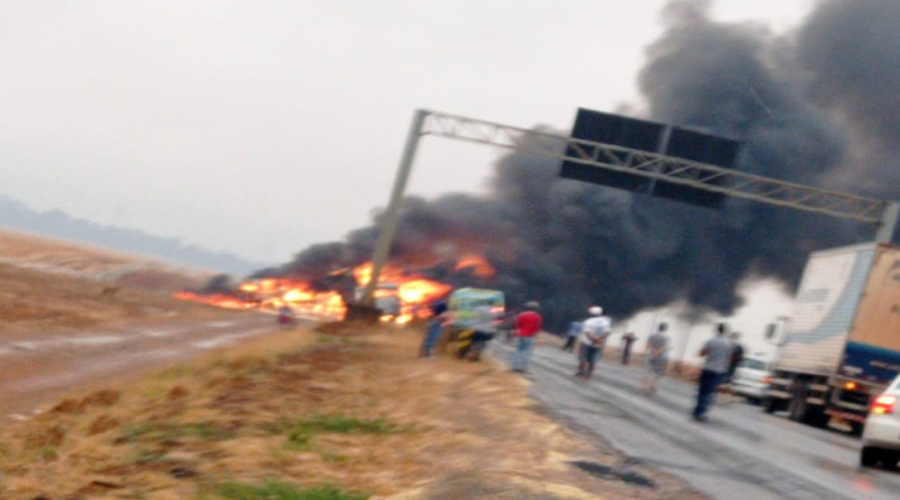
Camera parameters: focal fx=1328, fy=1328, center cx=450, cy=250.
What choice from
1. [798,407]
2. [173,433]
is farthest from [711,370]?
[173,433]

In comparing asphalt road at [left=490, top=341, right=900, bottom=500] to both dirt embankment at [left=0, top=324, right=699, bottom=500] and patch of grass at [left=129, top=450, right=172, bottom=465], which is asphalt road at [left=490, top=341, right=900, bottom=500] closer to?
dirt embankment at [left=0, top=324, right=699, bottom=500]

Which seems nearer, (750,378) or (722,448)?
(722,448)

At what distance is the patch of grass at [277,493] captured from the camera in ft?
27.9

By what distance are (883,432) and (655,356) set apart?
10334mm

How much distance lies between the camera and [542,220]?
190ft

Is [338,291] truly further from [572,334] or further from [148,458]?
[148,458]

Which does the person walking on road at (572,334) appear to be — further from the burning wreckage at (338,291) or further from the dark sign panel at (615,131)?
the dark sign panel at (615,131)

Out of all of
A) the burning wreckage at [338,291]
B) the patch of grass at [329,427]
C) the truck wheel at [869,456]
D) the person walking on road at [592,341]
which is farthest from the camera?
the burning wreckage at [338,291]

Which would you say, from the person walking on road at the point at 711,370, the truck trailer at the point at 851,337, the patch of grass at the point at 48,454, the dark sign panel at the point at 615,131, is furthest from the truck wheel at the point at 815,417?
the patch of grass at the point at 48,454

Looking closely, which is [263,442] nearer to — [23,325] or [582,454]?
[582,454]

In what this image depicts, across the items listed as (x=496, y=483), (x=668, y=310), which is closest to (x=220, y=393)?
(x=496, y=483)

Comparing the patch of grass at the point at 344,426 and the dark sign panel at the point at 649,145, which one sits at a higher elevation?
the dark sign panel at the point at 649,145

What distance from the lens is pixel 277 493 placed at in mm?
8633

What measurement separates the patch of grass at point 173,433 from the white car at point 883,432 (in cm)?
853
